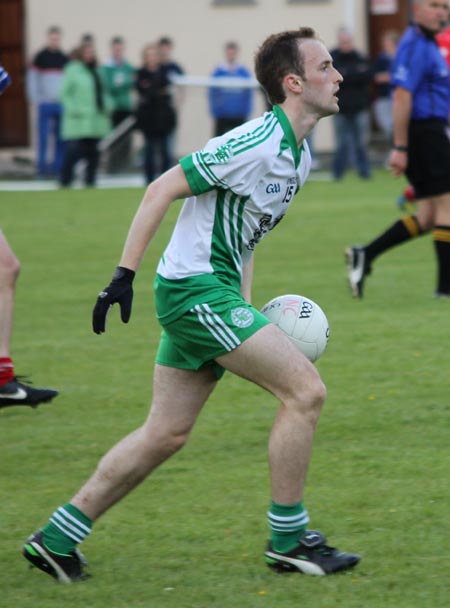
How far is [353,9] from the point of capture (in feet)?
95.3

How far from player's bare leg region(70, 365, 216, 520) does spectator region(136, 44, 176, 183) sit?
58.8 feet

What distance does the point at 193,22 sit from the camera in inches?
1148

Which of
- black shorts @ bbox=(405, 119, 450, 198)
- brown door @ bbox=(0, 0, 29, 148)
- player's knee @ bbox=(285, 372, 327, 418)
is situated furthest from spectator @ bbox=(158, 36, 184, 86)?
player's knee @ bbox=(285, 372, 327, 418)

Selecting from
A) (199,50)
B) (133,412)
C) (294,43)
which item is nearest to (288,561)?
(294,43)

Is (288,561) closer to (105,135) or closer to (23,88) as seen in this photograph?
(105,135)

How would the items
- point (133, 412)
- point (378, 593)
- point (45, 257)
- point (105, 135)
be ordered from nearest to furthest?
point (378, 593), point (133, 412), point (45, 257), point (105, 135)

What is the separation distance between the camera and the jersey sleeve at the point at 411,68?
33.8 feet

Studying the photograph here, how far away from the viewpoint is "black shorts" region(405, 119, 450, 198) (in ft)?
33.9

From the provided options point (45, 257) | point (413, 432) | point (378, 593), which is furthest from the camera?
point (45, 257)

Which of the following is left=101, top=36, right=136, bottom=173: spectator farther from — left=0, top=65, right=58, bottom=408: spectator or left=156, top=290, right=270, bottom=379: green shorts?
left=156, top=290, right=270, bottom=379: green shorts

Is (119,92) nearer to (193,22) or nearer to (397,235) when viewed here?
(193,22)

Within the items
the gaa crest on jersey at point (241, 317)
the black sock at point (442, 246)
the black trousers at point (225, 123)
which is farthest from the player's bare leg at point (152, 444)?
the black trousers at point (225, 123)

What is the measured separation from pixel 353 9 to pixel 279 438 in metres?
24.9

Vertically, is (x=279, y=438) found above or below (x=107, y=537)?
above
